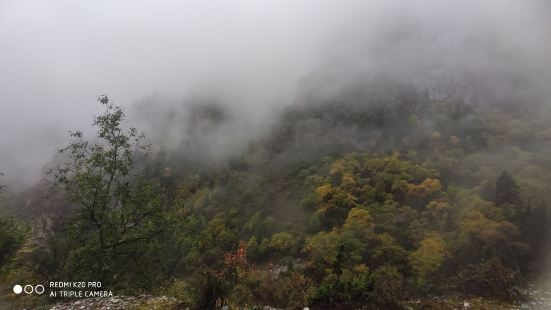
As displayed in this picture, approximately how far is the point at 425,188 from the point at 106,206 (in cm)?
3569

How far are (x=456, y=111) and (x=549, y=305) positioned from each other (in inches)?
1978

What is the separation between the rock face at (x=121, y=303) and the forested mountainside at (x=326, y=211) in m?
0.87

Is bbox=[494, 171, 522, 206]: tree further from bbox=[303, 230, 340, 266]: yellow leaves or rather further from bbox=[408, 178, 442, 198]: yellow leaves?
bbox=[303, 230, 340, 266]: yellow leaves

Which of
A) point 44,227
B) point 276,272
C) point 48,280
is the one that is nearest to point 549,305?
point 276,272

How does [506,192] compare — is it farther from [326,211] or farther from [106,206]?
[106,206]

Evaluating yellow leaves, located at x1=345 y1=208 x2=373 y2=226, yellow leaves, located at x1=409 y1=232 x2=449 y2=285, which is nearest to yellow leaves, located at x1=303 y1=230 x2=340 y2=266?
yellow leaves, located at x1=345 y1=208 x2=373 y2=226

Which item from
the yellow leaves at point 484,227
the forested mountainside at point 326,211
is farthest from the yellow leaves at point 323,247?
the yellow leaves at point 484,227

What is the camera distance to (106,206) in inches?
872

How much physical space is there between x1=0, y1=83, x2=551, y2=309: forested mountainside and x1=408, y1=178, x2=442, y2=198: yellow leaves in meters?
0.19

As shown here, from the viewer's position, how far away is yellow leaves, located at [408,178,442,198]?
141 feet

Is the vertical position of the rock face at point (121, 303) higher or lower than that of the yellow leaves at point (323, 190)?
lower

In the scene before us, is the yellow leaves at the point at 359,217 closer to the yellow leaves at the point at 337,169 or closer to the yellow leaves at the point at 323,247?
the yellow leaves at the point at 323,247

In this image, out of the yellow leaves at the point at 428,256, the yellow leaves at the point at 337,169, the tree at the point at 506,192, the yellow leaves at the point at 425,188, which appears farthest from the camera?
the yellow leaves at the point at 337,169

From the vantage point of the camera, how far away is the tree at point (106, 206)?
21.1 metres
